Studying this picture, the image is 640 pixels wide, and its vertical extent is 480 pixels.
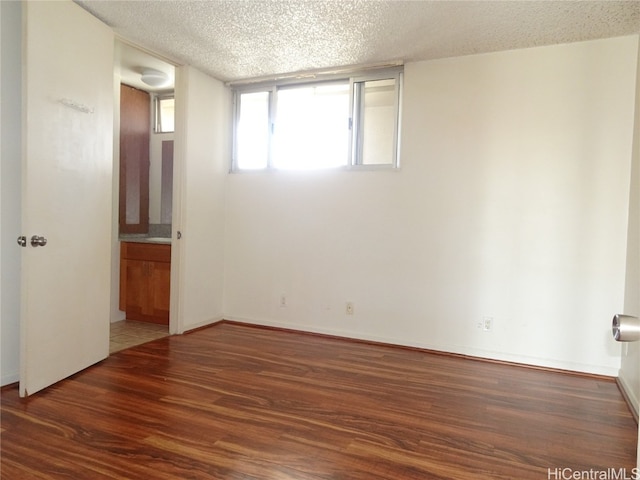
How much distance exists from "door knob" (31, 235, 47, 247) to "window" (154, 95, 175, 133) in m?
2.91

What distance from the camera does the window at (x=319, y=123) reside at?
12.6 feet

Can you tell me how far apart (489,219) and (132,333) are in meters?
3.51

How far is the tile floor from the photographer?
3.63 metres

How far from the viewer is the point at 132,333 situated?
4.01m

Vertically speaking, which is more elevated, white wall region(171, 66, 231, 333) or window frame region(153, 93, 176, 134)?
window frame region(153, 93, 176, 134)

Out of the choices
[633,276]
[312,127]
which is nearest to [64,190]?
[312,127]

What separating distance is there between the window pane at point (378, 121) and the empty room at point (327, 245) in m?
0.02

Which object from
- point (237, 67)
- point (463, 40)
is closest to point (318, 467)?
point (463, 40)

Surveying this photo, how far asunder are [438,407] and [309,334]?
183 centimetres

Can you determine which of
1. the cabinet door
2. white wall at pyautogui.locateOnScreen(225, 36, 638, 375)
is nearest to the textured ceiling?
white wall at pyautogui.locateOnScreen(225, 36, 638, 375)

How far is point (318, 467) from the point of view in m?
1.83

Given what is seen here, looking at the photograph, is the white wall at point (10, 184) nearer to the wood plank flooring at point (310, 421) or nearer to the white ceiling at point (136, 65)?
the wood plank flooring at point (310, 421)

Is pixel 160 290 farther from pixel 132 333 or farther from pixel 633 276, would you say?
pixel 633 276

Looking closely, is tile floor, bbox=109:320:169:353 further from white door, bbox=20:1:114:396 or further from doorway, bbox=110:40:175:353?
white door, bbox=20:1:114:396
